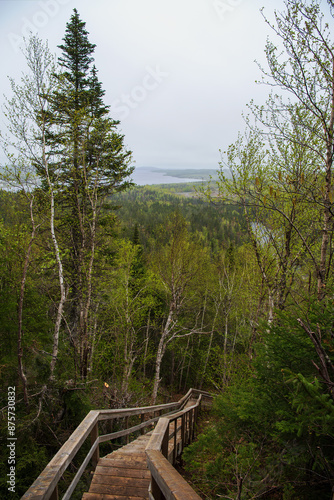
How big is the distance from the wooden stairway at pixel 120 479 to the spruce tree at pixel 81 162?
4.21 metres

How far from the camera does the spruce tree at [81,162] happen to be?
910cm

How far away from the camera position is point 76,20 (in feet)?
39.5

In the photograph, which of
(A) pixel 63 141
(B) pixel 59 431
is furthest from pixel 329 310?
(A) pixel 63 141

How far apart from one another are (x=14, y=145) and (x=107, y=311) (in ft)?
26.8

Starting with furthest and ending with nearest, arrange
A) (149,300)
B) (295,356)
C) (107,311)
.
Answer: (149,300)
(107,311)
(295,356)

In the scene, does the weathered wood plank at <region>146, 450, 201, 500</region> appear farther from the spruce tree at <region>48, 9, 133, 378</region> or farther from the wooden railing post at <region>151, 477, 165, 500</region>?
the spruce tree at <region>48, 9, 133, 378</region>

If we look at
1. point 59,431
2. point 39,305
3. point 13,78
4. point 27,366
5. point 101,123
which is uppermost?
point 13,78

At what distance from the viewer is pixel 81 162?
33.1 feet

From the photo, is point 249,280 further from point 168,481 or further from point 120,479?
point 168,481

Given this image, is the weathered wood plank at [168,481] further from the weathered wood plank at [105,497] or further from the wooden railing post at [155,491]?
the weathered wood plank at [105,497]

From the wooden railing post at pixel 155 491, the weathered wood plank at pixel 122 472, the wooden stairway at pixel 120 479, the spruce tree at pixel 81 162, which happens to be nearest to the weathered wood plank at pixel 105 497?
the wooden stairway at pixel 120 479

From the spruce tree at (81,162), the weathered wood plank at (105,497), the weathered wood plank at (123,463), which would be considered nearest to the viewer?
the weathered wood plank at (105,497)

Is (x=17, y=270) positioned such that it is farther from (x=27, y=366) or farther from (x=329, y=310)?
(x=329, y=310)

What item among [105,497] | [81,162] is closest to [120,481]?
[105,497]
